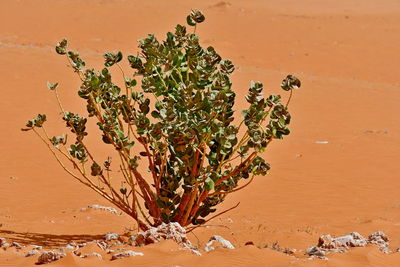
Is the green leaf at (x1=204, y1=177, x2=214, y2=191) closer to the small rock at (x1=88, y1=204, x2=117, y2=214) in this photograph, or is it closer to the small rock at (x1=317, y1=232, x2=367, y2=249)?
the small rock at (x1=317, y1=232, x2=367, y2=249)

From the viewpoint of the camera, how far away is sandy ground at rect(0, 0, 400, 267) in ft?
23.1

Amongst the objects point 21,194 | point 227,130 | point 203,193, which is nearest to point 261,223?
point 203,193

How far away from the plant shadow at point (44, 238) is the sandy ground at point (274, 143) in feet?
0.04

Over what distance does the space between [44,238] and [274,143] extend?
23.6ft

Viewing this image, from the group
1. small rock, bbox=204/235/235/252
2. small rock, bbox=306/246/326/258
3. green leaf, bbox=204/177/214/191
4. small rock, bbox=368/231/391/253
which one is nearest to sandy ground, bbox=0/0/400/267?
small rock, bbox=306/246/326/258

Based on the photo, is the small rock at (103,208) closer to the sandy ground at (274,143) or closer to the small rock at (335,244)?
the sandy ground at (274,143)

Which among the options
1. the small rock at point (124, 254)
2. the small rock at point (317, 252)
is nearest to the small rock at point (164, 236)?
the small rock at point (124, 254)

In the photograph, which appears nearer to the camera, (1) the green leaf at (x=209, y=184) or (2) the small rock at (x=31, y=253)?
(2) the small rock at (x=31, y=253)

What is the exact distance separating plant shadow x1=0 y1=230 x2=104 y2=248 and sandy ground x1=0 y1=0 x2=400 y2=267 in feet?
0.04

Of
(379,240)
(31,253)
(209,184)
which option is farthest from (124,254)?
(379,240)

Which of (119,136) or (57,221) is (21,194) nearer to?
(57,221)

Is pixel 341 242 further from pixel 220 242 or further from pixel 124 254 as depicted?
pixel 124 254

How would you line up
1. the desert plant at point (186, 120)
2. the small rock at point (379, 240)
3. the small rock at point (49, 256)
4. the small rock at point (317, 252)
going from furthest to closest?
the desert plant at point (186, 120), the small rock at point (379, 240), the small rock at point (317, 252), the small rock at point (49, 256)

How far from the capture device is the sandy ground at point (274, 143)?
23.1ft
